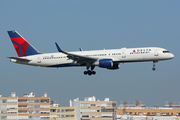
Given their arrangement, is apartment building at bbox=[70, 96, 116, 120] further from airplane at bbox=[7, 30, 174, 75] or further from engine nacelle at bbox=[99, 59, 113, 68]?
engine nacelle at bbox=[99, 59, 113, 68]

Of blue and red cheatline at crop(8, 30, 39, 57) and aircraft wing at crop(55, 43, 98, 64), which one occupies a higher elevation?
blue and red cheatline at crop(8, 30, 39, 57)

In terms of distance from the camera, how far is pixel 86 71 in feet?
250

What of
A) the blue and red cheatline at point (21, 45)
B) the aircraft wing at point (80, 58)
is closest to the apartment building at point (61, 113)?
the blue and red cheatline at point (21, 45)

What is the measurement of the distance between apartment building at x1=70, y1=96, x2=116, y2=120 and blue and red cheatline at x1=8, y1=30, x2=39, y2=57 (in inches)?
2146

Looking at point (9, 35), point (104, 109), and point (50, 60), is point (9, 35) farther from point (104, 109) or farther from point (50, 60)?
point (104, 109)

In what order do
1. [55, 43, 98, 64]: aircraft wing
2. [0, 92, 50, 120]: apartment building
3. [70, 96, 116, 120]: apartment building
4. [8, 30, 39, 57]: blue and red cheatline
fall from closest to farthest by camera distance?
[55, 43, 98, 64]: aircraft wing, [8, 30, 39, 57]: blue and red cheatline, [0, 92, 50, 120]: apartment building, [70, 96, 116, 120]: apartment building

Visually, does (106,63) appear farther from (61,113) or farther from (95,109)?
(61,113)

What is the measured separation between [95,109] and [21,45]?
5803 cm

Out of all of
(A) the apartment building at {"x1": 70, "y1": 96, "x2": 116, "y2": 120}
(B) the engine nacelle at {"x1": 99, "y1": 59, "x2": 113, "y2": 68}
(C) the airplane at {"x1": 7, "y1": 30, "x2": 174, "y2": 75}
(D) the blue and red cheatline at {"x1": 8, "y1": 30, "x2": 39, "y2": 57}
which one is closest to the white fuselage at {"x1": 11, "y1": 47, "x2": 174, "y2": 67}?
(C) the airplane at {"x1": 7, "y1": 30, "x2": 174, "y2": 75}

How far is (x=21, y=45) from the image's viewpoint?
261 feet

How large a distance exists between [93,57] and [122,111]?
84.0 meters

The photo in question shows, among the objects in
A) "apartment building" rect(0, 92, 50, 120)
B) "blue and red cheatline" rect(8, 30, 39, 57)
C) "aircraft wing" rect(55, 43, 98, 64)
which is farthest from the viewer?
"apartment building" rect(0, 92, 50, 120)

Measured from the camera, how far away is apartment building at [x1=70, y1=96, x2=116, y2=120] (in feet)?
420

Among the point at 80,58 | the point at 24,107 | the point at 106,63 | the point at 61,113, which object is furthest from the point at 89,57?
the point at 61,113
